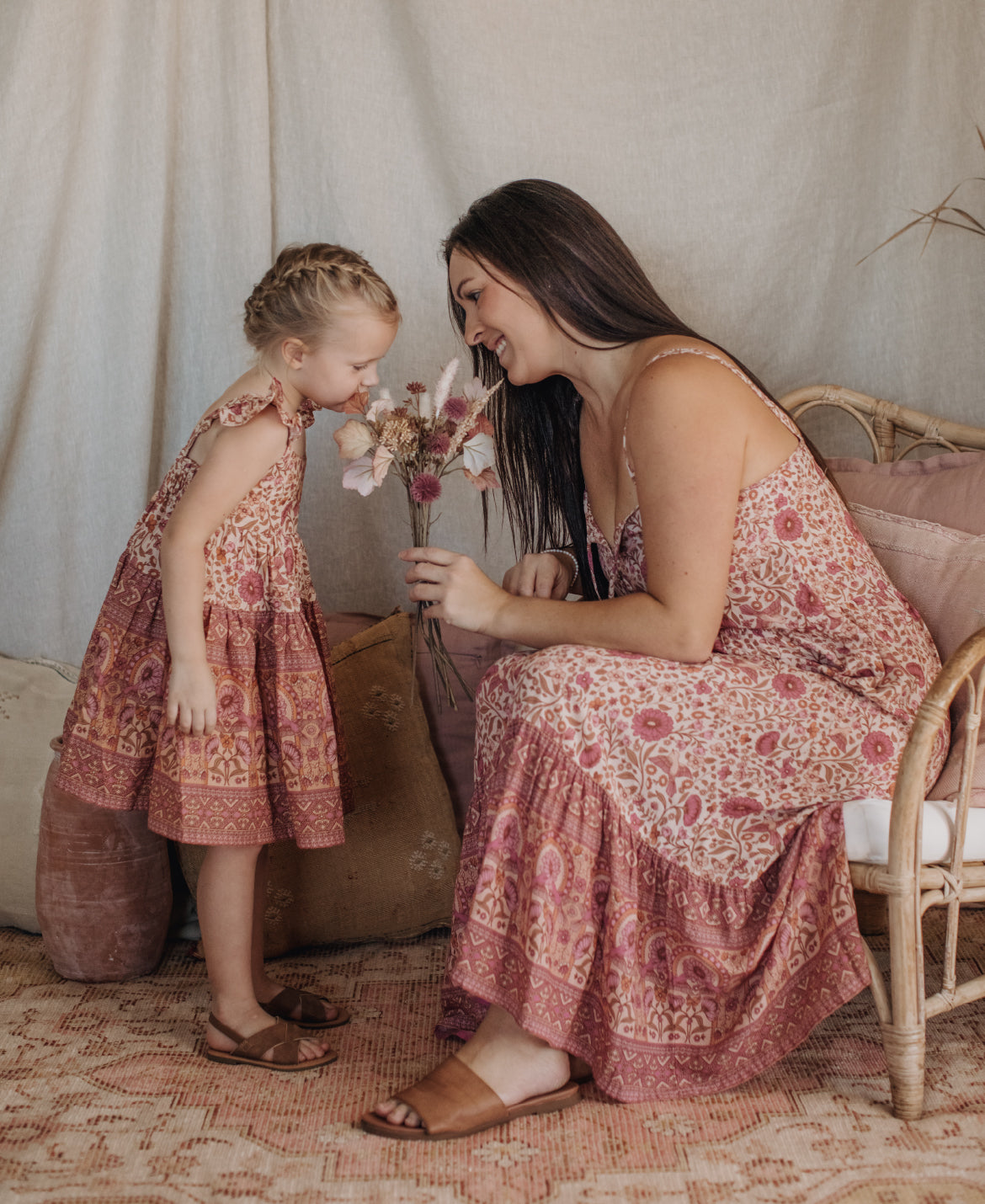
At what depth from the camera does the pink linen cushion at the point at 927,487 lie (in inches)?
76.1

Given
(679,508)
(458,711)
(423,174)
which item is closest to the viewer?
(679,508)

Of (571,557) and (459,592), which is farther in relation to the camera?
(571,557)

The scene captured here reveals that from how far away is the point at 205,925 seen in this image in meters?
1.70

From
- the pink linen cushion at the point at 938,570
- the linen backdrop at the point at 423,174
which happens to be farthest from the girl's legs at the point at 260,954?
the pink linen cushion at the point at 938,570

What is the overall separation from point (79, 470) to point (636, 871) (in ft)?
5.09

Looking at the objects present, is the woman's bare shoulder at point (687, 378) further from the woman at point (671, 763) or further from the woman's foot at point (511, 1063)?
the woman's foot at point (511, 1063)

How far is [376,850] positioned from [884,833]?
0.90 m

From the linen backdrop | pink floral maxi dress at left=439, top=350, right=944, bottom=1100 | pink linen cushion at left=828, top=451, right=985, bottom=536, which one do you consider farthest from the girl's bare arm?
pink linen cushion at left=828, top=451, right=985, bottom=536

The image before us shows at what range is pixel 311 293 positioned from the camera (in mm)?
1680

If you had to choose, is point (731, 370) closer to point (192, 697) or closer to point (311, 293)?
point (311, 293)

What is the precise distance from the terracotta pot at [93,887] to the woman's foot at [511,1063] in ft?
2.14

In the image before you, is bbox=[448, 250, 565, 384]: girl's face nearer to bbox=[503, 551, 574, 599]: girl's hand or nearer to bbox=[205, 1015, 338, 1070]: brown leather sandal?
bbox=[503, 551, 574, 599]: girl's hand

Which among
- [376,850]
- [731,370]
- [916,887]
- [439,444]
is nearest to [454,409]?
[439,444]

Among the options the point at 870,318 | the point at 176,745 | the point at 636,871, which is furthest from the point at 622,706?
the point at 870,318
